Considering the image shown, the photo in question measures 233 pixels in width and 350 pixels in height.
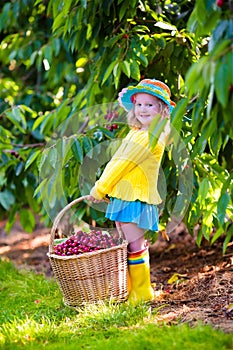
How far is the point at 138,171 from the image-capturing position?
3.09 meters

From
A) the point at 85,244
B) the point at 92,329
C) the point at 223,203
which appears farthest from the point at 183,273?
the point at 223,203

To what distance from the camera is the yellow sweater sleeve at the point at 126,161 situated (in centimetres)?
306

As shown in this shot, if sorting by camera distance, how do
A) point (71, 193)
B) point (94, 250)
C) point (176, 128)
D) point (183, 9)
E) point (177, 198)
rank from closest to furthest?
1. point (176, 128)
2. point (94, 250)
3. point (177, 198)
4. point (71, 193)
5. point (183, 9)

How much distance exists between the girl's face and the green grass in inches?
36.9

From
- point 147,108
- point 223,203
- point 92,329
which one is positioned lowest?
point 92,329

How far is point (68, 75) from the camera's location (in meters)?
4.93

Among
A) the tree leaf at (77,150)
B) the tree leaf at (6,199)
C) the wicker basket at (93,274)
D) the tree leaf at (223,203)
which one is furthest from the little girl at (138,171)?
the tree leaf at (6,199)

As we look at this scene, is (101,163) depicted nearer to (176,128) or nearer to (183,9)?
(176,128)

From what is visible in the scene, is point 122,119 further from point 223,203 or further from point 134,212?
point 223,203

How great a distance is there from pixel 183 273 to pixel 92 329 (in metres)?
1.25

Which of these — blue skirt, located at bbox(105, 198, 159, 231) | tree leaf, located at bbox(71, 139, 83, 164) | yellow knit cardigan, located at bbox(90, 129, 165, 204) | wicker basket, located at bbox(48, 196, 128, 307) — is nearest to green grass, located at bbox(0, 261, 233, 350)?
wicker basket, located at bbox(48, 196, 128, 307)

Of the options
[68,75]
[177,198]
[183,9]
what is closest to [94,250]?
[177,198]

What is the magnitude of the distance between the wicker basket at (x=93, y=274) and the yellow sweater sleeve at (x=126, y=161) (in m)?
0.24

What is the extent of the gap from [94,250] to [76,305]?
0.32m
